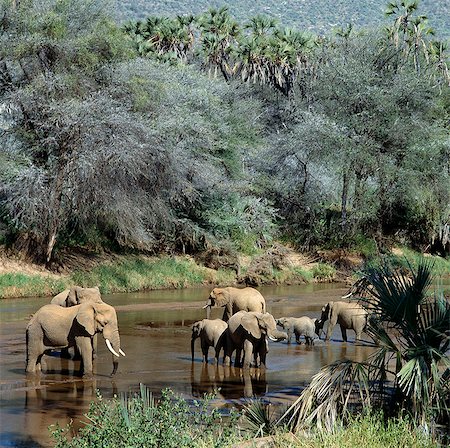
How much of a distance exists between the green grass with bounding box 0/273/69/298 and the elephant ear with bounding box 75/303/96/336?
48.4 ft

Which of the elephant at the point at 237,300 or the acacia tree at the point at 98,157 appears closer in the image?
the elephant at the point at 237,300

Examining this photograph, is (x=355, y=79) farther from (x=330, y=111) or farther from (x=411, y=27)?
(x=411, y=27)

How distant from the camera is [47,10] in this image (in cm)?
3538

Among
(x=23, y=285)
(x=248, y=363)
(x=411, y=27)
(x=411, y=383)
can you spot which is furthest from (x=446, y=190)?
(x=411, y=383)

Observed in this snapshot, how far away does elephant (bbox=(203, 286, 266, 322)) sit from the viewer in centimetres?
2394

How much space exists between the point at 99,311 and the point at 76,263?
1812 cm

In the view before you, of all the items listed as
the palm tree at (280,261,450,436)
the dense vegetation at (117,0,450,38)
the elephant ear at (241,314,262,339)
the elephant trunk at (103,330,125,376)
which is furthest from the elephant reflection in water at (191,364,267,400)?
the dense vegetation at (117,0,450,38)

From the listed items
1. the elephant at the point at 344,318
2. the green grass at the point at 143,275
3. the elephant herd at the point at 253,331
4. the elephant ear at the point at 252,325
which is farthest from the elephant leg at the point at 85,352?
the green grass at the point at 143,275

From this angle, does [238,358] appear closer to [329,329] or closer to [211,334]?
[211,334]

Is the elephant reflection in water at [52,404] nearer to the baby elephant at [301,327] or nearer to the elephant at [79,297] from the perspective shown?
the elephant at [79,297]

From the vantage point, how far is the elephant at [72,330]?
58.1 ft

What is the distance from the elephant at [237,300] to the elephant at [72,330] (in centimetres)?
637

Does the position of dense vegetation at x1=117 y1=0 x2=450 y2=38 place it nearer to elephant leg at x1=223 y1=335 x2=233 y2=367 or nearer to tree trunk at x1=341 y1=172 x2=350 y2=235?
tree trunk at x1=341 y1=172 x2=350 y2=235

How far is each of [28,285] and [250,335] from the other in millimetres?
15777
